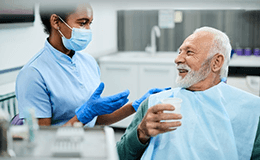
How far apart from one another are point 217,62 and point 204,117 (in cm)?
31

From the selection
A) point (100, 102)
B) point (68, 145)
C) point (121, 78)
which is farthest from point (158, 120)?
point (121, 78)

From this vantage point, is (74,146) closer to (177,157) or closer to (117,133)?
(177,157)

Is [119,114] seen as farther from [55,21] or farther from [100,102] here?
[55,21]

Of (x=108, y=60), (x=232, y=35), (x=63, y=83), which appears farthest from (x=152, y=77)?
(x=63, y=83)

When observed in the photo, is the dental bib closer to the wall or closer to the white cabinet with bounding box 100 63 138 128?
the white cabinet with bounding box 100 63 138 128

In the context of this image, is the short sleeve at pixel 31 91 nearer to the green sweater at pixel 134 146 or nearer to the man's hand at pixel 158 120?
the green sweater at pixel 134 146

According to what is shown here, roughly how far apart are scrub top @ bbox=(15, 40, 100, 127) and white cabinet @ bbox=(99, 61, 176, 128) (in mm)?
1948

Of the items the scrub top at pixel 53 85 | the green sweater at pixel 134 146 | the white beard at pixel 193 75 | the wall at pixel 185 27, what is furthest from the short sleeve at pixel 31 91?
the wall at pixel 185 27

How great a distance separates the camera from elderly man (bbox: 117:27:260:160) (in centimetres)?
144

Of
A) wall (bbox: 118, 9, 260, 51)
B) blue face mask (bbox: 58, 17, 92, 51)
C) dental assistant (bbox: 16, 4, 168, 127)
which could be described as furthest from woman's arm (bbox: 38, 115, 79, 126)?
wall (bbox: 118, 9, 260, 51)

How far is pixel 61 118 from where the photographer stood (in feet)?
5.64

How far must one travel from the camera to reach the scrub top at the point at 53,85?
5.07 feet

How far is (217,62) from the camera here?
5.22 feet

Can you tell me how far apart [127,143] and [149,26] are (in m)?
3.20
